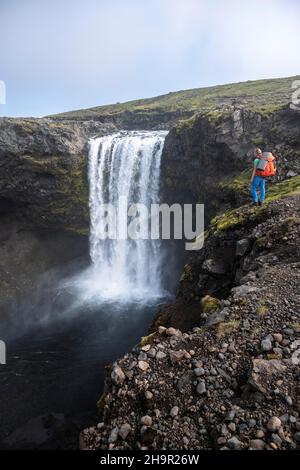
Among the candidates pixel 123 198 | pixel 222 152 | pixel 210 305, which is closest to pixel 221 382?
pixel 210 305

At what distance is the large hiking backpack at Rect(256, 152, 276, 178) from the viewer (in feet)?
49.4

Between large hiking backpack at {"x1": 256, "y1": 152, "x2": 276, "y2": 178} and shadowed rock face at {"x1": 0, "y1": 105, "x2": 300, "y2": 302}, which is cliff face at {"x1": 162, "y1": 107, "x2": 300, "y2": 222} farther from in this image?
large hiking backpack at {"x1": 256, "y1": 152, "x2": 276, "y2": 178}

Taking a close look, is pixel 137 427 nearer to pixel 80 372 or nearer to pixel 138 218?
pixel 80 372

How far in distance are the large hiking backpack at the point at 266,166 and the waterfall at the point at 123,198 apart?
22.0m

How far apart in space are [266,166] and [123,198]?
81.3 feet

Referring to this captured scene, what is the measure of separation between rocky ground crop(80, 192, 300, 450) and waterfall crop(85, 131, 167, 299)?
27.3 metres

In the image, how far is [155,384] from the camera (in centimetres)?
750

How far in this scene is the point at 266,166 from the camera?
599 inches

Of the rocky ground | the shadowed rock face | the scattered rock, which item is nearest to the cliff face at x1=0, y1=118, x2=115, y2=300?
the shadowed rock face

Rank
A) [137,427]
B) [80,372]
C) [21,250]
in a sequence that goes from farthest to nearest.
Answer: [21,250] → [80,372] → [137,427]

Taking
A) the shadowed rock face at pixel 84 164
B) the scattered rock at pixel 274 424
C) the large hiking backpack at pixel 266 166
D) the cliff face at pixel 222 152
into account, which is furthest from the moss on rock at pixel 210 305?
the shadowed rock face at pixel 84 164

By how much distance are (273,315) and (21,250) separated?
38.6 meters

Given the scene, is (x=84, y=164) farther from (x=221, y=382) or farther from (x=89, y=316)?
(x=221, y=382)

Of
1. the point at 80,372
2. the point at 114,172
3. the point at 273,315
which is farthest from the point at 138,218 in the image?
the point at 273,315
